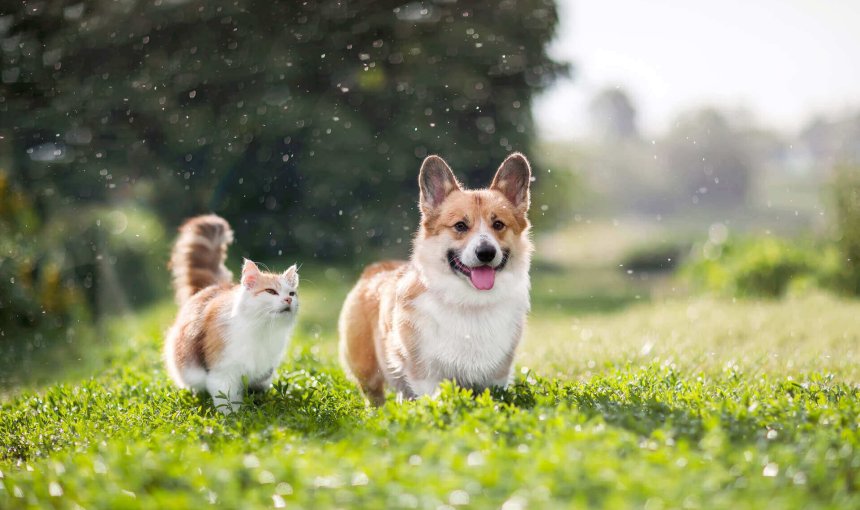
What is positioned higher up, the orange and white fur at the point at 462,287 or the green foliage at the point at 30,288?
the orange and white fur at the point at 462,287

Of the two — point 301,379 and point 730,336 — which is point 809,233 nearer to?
point 730,336

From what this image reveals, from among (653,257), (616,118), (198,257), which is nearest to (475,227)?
(198,257)

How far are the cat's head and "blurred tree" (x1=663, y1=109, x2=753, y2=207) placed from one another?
115ft

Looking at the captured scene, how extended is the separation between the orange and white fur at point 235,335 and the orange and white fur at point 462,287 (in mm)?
799

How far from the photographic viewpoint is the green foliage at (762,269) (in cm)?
1281

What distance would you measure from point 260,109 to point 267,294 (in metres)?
7.84

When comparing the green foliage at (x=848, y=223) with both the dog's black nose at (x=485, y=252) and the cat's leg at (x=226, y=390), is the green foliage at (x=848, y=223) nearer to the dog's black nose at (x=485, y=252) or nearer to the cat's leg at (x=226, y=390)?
the dog's black nose at (x=485, y=252)

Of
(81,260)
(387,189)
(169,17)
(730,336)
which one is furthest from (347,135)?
(730,336)

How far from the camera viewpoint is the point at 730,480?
3453 mm

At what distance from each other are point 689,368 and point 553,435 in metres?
3.02

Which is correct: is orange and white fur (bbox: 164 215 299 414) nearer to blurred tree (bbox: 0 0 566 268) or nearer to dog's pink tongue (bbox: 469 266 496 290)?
dog's pink tongue (bbox: 469 266 496 290)

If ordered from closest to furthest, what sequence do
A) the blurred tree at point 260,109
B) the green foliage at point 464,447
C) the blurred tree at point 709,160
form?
the green foliage at point 464,447 < the blurred tree at point 260,109 < the blurred tree at point 709,160

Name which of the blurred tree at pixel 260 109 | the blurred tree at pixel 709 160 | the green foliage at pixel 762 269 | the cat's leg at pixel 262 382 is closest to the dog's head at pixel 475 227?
the cat's leg at pixel 262 382

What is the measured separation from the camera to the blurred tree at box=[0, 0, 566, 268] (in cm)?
1166
